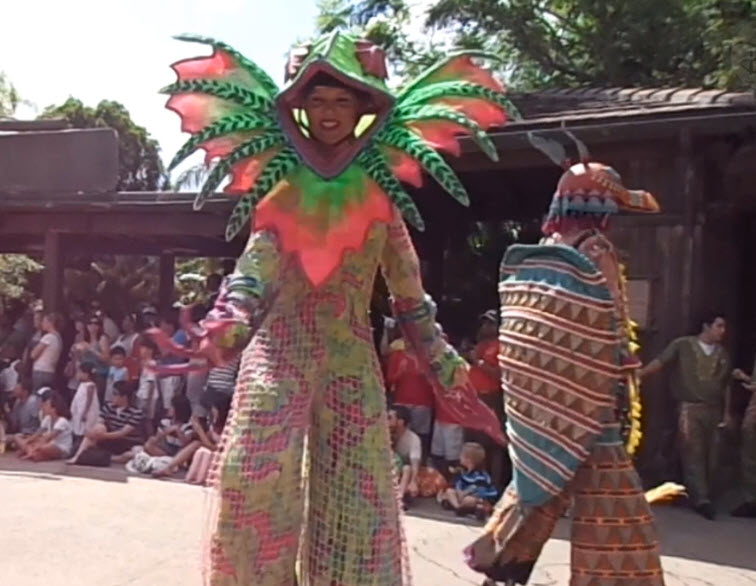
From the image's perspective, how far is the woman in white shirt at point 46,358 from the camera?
388 inches

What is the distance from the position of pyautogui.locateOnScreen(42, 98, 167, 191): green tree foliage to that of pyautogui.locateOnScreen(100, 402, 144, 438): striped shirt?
65.2ft

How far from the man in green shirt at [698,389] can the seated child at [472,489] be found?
1293 millimetres

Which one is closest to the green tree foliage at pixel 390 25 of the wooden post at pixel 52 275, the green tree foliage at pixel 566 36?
the green tree foliage at pixel 566 36

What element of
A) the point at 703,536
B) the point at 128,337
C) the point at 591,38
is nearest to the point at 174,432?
the point at 128,337

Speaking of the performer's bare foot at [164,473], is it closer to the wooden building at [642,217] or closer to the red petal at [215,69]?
the wooden building at [642,217]

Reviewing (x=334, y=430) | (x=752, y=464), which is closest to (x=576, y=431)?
(x=334, y=430)

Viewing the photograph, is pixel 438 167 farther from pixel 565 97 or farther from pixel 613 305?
pixel 565 97

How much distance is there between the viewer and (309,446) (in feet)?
11.0

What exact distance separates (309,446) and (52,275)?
8.98 m

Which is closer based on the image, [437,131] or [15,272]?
[437,131]

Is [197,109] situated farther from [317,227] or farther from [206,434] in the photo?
[206,434]

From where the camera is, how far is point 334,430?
3291 millimetres

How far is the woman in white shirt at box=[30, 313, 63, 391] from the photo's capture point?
32.3 feet

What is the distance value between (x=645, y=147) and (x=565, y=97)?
265 centimetres
